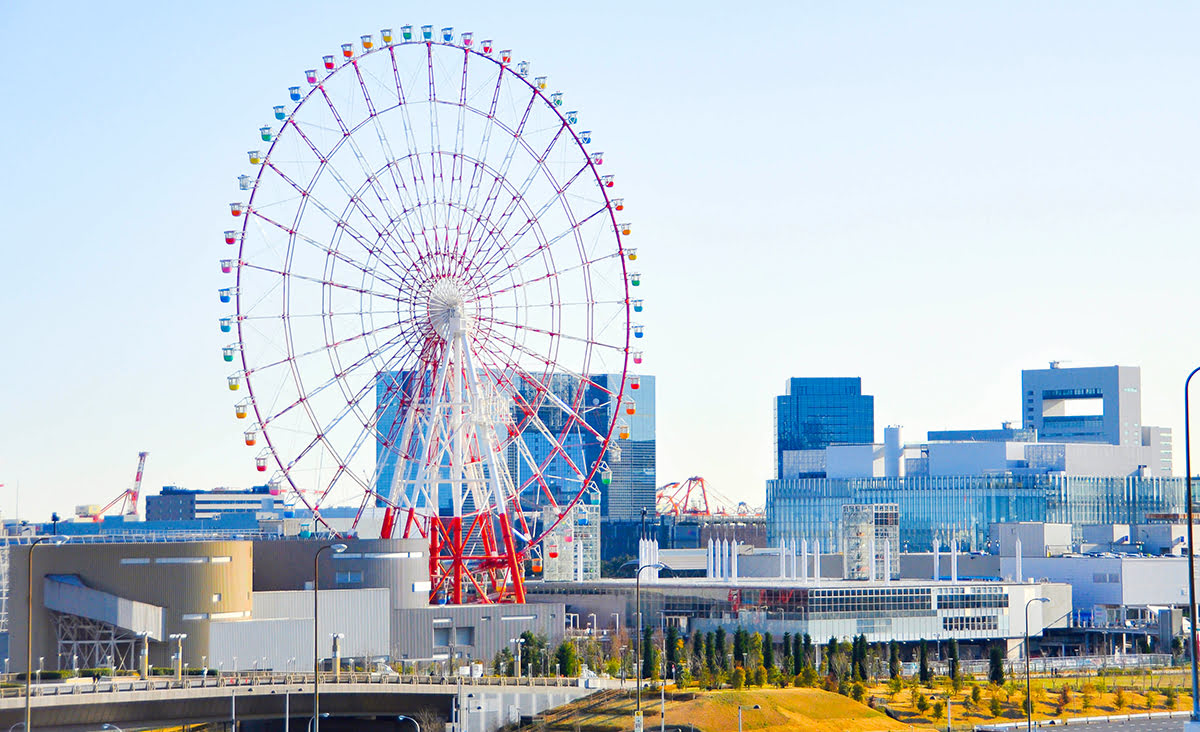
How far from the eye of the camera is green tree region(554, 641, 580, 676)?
125000 millimetres

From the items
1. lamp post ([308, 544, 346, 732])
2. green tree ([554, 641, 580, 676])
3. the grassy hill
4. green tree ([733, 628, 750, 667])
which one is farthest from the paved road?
lamp post ([308, 544, 346, 732])

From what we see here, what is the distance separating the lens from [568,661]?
125312 millimetres

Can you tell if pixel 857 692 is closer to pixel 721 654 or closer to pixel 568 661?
pixel 721 654

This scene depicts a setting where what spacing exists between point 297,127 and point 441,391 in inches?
792

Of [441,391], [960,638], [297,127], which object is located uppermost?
[297,127]

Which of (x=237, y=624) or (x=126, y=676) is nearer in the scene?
(x=126, y=676)

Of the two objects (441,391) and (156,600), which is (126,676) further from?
(441,391)

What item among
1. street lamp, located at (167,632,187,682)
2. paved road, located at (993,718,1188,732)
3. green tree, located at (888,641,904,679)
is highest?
street lamp, located at (167,632,187,682)

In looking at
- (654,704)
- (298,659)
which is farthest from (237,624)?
(654,704)

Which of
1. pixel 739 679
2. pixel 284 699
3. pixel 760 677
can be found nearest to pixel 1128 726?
pixel 760 677

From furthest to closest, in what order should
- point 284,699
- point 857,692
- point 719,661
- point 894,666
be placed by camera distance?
point 894,666 → point 719,661 → point 857,692 → point 284,699

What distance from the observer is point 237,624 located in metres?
125

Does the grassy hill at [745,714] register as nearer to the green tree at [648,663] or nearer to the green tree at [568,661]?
the green tree at [648,663]

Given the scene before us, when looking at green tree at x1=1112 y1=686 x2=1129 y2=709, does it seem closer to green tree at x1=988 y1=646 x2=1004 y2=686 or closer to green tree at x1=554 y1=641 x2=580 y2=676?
green tree at x1=988 y1=646 x2=1004 y2=686
